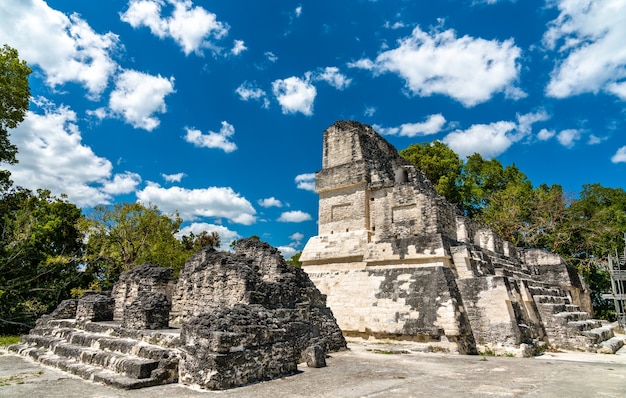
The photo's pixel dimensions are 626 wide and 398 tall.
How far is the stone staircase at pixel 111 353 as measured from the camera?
232 inches

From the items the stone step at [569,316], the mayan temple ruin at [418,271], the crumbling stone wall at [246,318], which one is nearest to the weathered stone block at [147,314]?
the crumbling stone wall at [246,318]

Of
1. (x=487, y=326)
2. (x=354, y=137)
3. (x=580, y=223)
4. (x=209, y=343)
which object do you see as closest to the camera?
(x=209, y=343)

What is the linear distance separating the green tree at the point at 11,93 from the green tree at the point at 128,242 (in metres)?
6.05

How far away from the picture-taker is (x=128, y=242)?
21.8m

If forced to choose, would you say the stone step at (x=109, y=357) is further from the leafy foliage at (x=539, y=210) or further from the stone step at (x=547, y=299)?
the leafy foliage at (x=539, y=210)

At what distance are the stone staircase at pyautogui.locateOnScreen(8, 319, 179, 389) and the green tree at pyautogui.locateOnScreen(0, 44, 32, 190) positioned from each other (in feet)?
30.3

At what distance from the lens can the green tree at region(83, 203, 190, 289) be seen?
2030cm

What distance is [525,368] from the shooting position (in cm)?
732

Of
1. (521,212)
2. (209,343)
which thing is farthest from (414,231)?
(521,212)

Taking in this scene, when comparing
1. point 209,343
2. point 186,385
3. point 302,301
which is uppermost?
point 302,301

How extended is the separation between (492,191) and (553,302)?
17071 millimetres

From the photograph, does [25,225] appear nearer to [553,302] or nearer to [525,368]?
[525,368]

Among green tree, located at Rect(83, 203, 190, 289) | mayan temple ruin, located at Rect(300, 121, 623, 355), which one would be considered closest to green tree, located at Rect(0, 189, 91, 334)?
green tree, located at Rect(83, 203, 190, 289)

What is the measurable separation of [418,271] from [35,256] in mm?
16931
